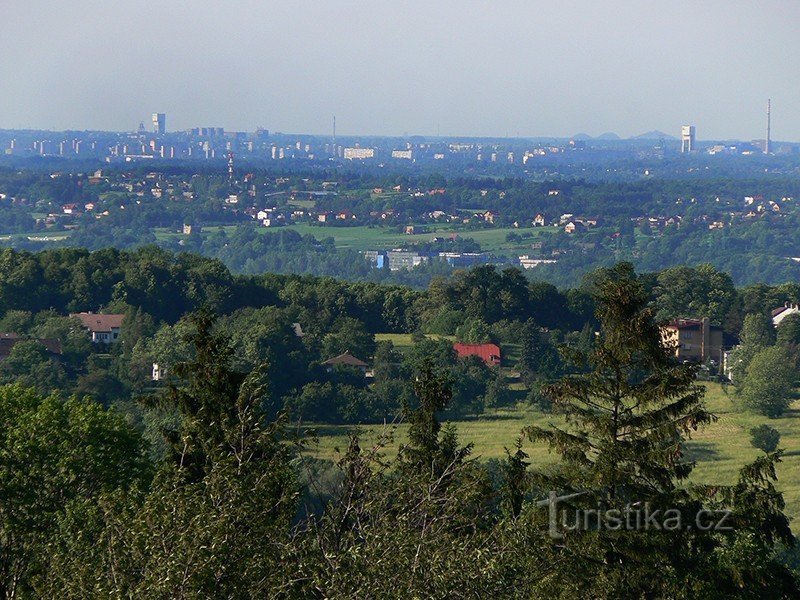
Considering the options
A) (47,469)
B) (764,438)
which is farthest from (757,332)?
(47,469)

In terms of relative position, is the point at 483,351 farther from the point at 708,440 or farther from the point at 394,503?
the point at 394,503

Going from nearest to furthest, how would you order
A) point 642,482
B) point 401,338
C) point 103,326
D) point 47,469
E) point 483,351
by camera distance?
1. point 642,482
2. point 47,469
3. point 483,351
4. point 103,326
5. point 401,338

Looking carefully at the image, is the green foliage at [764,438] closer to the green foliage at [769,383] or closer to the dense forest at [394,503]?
the green foliage at [769,383]

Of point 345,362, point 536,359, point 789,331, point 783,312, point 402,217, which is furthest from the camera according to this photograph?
point 402,217

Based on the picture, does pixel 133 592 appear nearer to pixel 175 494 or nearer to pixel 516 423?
pixel 175 494

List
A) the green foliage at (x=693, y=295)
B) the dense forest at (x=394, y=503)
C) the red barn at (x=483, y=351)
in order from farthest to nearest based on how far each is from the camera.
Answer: the green foliage at (x=693, y=295) < the red barn at (x=483, y=351) < the dense forest at (x=394, y=503)

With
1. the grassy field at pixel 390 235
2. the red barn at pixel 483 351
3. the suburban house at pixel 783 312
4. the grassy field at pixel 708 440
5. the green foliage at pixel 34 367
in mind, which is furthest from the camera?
the grassy field at pixel 390 235

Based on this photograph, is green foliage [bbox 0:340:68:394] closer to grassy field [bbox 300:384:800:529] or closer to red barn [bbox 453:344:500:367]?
grassy field [bbox 300:384:800:529]

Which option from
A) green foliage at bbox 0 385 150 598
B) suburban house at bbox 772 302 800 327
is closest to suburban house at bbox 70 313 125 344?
suburban house at bbox 772 302 800 327

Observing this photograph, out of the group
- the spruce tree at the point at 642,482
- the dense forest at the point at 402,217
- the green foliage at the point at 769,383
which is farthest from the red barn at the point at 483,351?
the dense forest at the point at 402,217
